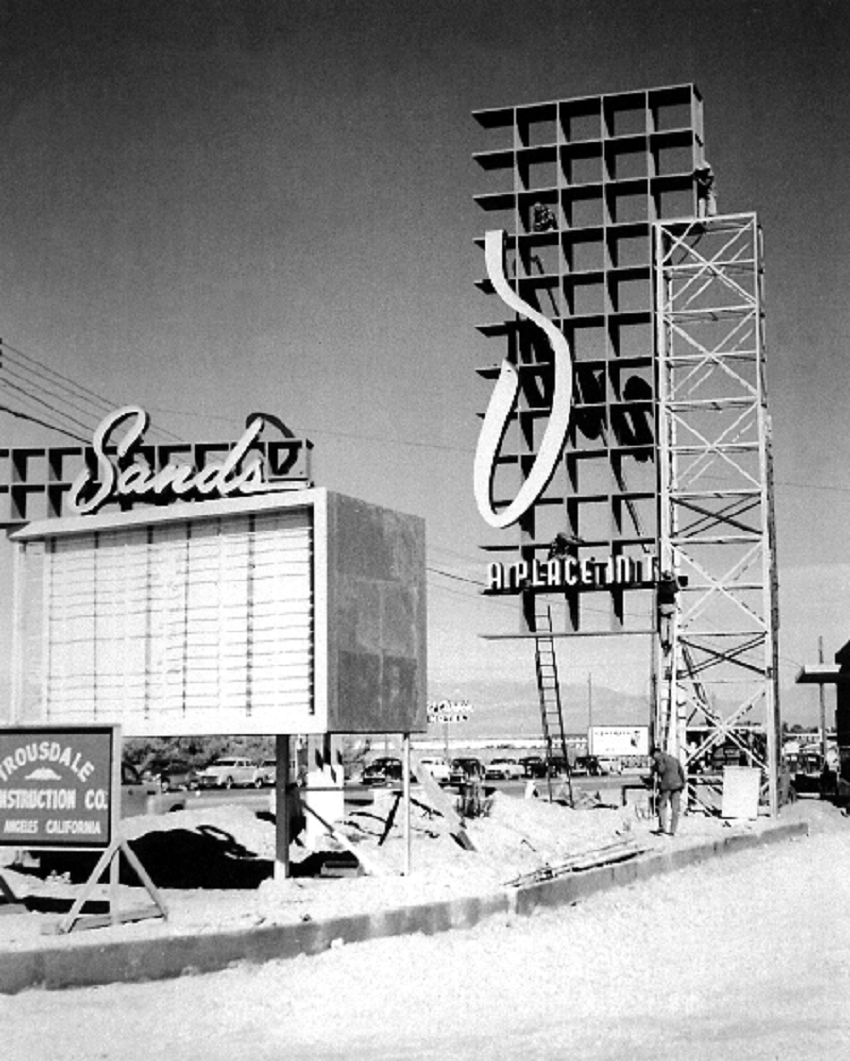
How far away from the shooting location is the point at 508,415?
36812 mm

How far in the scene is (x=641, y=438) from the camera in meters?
36.6

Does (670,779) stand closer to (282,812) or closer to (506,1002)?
(282,812)

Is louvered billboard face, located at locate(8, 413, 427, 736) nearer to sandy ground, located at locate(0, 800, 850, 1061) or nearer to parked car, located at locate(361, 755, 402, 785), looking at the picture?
sandy ground, located at locate(0, 800, 850, 1061)

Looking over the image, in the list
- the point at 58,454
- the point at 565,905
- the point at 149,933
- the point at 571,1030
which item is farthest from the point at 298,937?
the point at 58,454

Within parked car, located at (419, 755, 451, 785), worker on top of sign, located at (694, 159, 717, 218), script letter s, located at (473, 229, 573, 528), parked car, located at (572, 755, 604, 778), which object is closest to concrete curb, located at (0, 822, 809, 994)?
script letter s, located at (473, 229, 573, 528)

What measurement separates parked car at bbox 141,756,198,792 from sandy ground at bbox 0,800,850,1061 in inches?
1704

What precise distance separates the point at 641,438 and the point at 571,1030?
2705cm

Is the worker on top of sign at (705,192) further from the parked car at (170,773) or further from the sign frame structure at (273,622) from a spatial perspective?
the parked car at (170,773)

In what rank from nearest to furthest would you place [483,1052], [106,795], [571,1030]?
[483,1052], [571,1030], [106,795]

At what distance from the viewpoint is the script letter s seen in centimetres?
3578

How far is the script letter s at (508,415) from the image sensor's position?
35.8 meters

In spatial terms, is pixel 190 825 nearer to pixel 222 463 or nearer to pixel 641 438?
pixel 222 463

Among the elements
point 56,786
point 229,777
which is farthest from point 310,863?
point 229,777

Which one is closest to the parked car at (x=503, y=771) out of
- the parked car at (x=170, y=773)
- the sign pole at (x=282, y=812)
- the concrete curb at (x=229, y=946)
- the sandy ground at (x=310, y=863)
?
the parked car at (x=170, y=773)
